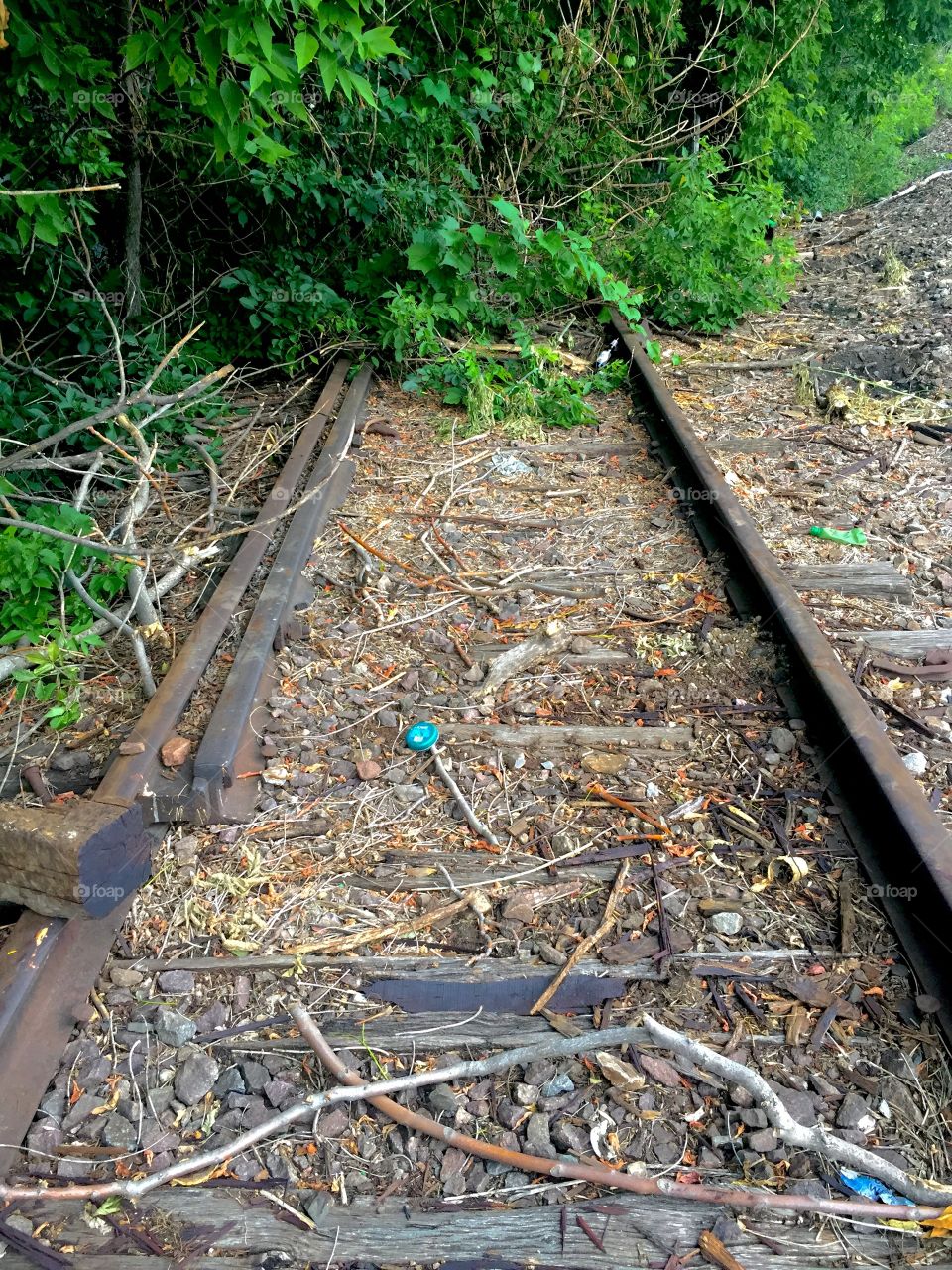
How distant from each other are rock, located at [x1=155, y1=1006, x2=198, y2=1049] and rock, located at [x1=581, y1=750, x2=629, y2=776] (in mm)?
1497

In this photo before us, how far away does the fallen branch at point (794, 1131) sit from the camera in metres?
1.95

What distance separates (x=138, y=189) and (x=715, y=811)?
6951 mm

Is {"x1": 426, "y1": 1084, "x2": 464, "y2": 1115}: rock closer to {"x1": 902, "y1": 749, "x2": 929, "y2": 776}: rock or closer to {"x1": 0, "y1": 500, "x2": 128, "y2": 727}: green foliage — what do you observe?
{"x1": 902, "y1": 749, "x2": 929, "y2": 776}: rock

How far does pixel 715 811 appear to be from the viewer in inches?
119

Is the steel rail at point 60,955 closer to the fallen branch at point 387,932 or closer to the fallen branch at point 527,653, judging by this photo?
the fallen branch at point 387,932

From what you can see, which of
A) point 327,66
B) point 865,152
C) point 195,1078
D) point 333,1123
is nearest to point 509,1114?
point 333,1123

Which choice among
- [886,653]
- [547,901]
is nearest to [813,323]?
[886,653]

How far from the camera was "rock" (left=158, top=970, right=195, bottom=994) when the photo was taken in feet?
8.23

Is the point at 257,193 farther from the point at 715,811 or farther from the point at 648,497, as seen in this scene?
the point at 715,811

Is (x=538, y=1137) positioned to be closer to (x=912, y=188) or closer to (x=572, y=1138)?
(x=572, y=1138)

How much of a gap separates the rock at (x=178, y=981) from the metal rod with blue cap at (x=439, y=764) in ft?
3.12

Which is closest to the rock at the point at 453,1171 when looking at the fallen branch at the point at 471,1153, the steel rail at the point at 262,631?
the fallen branch at the point at 471,1153

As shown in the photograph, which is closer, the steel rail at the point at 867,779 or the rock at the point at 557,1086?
the rock at the point at 557,1086

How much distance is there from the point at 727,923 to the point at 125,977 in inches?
65.3
